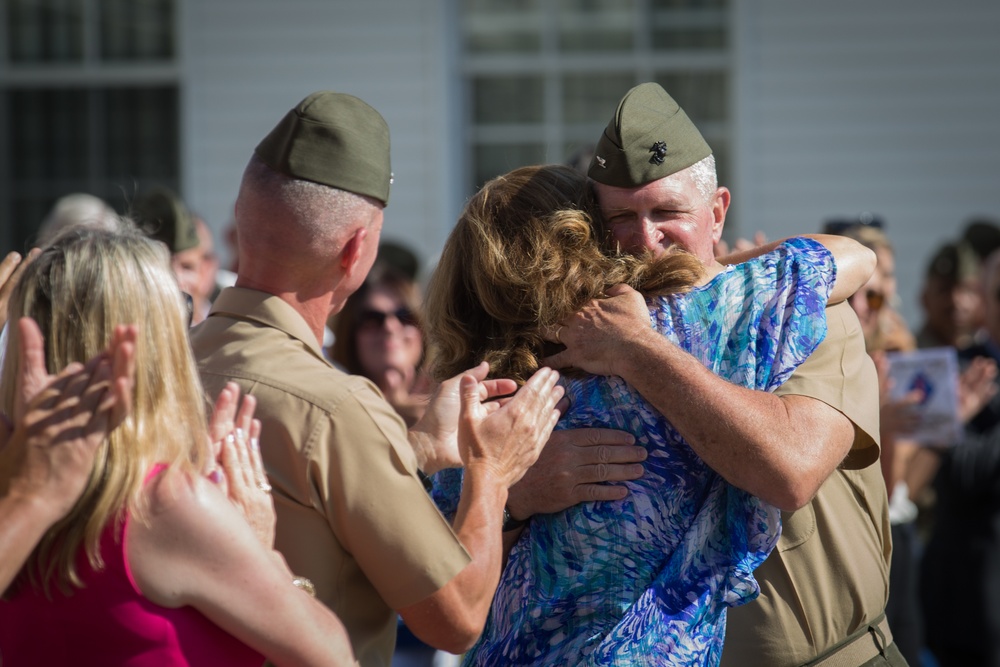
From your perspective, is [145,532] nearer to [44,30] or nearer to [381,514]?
[381,514]

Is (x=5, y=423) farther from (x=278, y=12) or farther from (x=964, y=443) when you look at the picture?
(x=278, y=12)

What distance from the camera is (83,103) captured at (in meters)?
9.02

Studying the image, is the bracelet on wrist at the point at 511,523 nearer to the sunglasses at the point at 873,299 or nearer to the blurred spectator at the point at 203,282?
the blurred spectator at the point at 203,282

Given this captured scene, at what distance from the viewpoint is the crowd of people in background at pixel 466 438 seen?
1792 millimetres

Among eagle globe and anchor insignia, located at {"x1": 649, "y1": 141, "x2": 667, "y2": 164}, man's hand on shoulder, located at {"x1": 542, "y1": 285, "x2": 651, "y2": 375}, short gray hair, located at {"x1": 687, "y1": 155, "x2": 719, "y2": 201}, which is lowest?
man's hand on shoulder, located at {"x1": 542, "y1": 285, "x2": 651, "y2": 375}

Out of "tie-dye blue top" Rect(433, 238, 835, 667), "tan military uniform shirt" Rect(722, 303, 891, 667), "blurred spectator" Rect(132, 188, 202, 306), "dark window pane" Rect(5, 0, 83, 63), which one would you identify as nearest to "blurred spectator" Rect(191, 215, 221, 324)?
"blurred spectator" Rect(132, 188, 202, 306)

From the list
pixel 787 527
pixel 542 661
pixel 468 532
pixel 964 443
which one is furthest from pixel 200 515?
pixel 964 443

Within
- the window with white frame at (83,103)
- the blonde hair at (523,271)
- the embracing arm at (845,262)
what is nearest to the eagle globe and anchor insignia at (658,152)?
the blonde hair at (523,271)

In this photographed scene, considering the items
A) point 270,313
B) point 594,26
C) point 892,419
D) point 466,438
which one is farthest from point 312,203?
point 594,26

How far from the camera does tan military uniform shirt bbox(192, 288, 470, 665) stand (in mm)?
2045

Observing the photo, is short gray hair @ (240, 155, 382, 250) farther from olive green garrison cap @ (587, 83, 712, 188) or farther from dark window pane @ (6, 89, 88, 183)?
dark window pane @ (6, 89, 88, 183)

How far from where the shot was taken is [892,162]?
830 centimetres

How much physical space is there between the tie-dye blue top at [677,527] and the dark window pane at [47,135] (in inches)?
308

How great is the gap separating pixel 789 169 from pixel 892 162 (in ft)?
2.38
